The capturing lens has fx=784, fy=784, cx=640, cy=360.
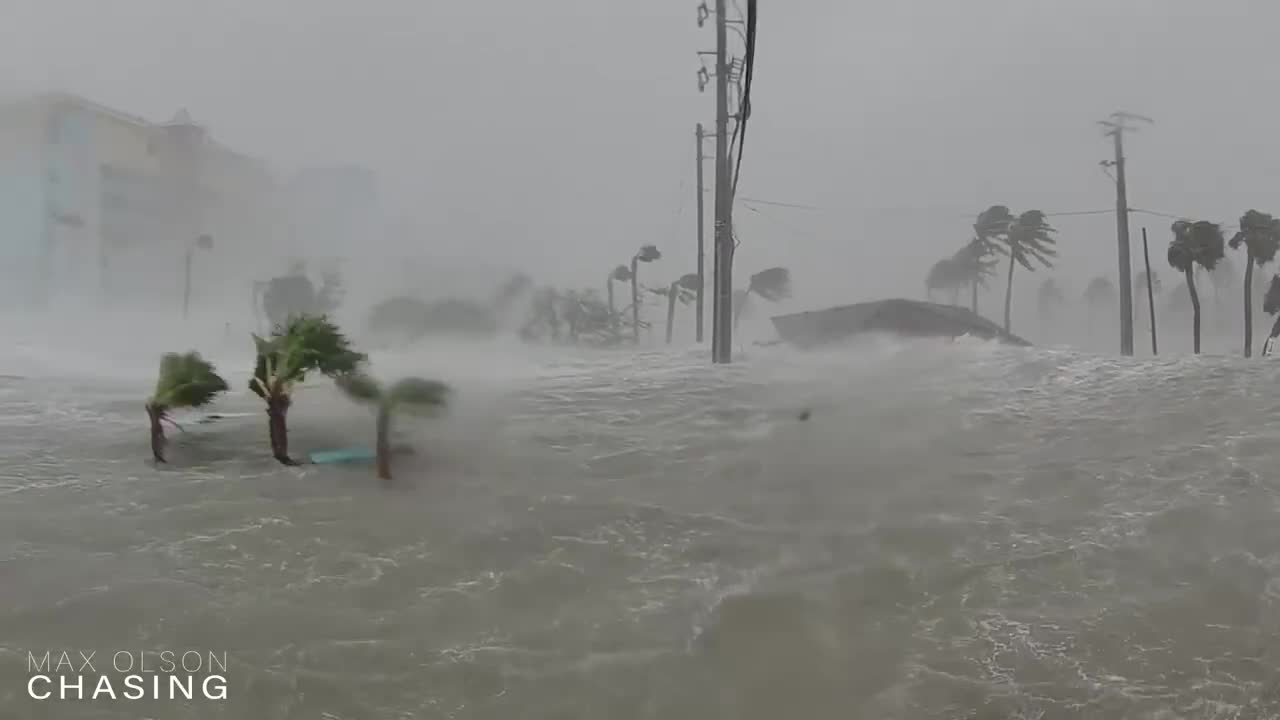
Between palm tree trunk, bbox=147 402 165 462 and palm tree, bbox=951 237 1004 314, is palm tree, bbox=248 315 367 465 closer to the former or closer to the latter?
palm tree trunk, bbox=147 402 165 462

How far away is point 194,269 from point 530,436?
4.38 m

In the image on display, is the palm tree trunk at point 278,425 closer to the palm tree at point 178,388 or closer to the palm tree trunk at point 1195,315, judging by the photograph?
the palm tree at point 178,388

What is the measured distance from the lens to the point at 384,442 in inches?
225

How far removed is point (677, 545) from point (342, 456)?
8.79 feet

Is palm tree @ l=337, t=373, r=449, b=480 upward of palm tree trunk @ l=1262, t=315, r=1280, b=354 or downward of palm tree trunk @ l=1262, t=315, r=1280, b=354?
downward

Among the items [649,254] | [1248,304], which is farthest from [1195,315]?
[649,254]

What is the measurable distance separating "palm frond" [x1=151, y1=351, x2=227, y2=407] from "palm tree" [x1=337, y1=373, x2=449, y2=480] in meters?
1.06

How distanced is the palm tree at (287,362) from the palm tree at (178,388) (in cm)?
49

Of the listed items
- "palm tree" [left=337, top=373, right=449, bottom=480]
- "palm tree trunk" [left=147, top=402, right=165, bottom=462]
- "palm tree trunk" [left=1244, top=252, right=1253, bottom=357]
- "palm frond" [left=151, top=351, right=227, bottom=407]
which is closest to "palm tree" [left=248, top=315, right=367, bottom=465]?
"palm tree" [left=337, top=373, right=449, bottom=480]

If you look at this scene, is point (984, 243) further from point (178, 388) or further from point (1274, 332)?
point (178, 388)

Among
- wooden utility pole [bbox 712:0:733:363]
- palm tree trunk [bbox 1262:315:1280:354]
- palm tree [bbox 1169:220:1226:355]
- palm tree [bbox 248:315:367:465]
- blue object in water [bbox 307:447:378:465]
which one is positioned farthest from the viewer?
palm tree [bbox 1169:220:1226:355]

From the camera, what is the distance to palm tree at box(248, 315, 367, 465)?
5.87 metres

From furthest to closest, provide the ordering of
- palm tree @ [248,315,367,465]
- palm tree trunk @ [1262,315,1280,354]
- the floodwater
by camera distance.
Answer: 1. palm tree trunk @ [1262,315,1280,354]
2. palm tree @ [248,315,367,465]
3. the floodwater

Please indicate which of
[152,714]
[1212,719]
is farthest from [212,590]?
[1212,719]
